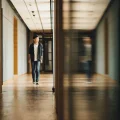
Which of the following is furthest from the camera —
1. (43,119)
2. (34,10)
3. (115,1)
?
(34,10)

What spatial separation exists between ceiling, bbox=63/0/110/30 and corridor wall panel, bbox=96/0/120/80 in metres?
0.04

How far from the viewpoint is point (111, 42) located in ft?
2.79

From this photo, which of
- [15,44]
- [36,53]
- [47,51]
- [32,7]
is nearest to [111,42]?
[36,53]

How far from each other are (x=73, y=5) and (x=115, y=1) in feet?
2.01

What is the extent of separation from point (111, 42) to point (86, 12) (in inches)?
13.3

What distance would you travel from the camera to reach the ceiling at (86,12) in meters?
0.97

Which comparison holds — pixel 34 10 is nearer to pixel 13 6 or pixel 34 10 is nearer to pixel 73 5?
pixel 13 6

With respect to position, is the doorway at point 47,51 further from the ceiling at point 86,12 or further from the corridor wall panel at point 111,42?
the corridor wall panel at point 111,42

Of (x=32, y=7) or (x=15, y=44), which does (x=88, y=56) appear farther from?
(x=15, y=44)

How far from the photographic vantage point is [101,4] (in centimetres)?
93

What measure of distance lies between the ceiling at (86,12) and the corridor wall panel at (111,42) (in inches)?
1.5

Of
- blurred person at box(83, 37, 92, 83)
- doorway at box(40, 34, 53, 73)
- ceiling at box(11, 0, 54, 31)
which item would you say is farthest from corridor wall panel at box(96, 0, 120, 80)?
doorway at box(40, 34, 53, 73)

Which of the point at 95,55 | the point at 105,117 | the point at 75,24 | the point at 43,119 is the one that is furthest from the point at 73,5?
the point at 43,119

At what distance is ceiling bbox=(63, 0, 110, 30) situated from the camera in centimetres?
97
